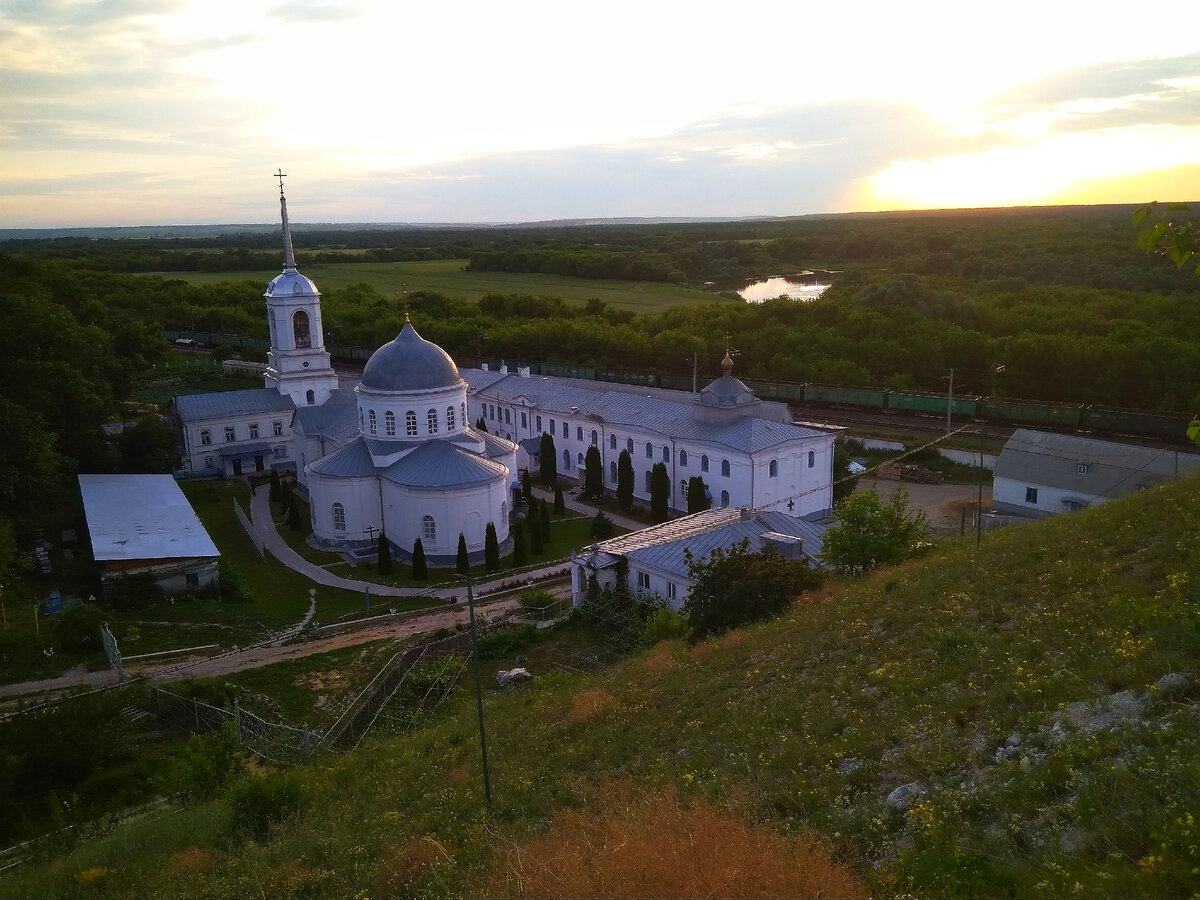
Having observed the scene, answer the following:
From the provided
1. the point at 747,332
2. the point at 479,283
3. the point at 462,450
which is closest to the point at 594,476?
the point at 462,450

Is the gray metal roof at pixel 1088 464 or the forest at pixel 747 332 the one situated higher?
the forest at pixel 747 332

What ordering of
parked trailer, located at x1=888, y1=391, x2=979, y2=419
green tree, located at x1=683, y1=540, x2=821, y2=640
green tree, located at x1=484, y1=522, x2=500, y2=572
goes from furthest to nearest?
1. parked trailer, located at x1=888, y1=391, x2=979, y2=419
2. green tree, located at x1=484, y1=522, x2=500, y2=572
3. green tree, located at x1=683, y1=540, x2=821, y2=640

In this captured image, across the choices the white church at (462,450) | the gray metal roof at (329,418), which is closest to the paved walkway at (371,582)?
the white church at (462,450)

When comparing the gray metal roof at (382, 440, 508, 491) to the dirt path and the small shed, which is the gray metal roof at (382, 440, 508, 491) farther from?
the dirt path

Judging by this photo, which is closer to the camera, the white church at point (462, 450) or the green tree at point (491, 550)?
the green tree at point (491, 550)

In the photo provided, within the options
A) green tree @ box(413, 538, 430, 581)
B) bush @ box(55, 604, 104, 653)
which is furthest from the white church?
bush @ box(55, 604, 104, 653)

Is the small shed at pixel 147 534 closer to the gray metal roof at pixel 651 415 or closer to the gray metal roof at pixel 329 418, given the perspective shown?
the gray metal roof at pixel 329 418

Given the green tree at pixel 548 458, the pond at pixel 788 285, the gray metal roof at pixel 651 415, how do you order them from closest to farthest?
1. the gray metal roof at pixel 651 415
2. the green tree at pixel 548 458
3. the pond at pixel 788 285

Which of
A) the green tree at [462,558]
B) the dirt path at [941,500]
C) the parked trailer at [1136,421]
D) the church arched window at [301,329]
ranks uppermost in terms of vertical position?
the church arched window at [301,329]

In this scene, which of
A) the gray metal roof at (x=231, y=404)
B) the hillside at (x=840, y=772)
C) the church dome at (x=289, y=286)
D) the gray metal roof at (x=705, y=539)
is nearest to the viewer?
the hillside at (x=840, y=772)
